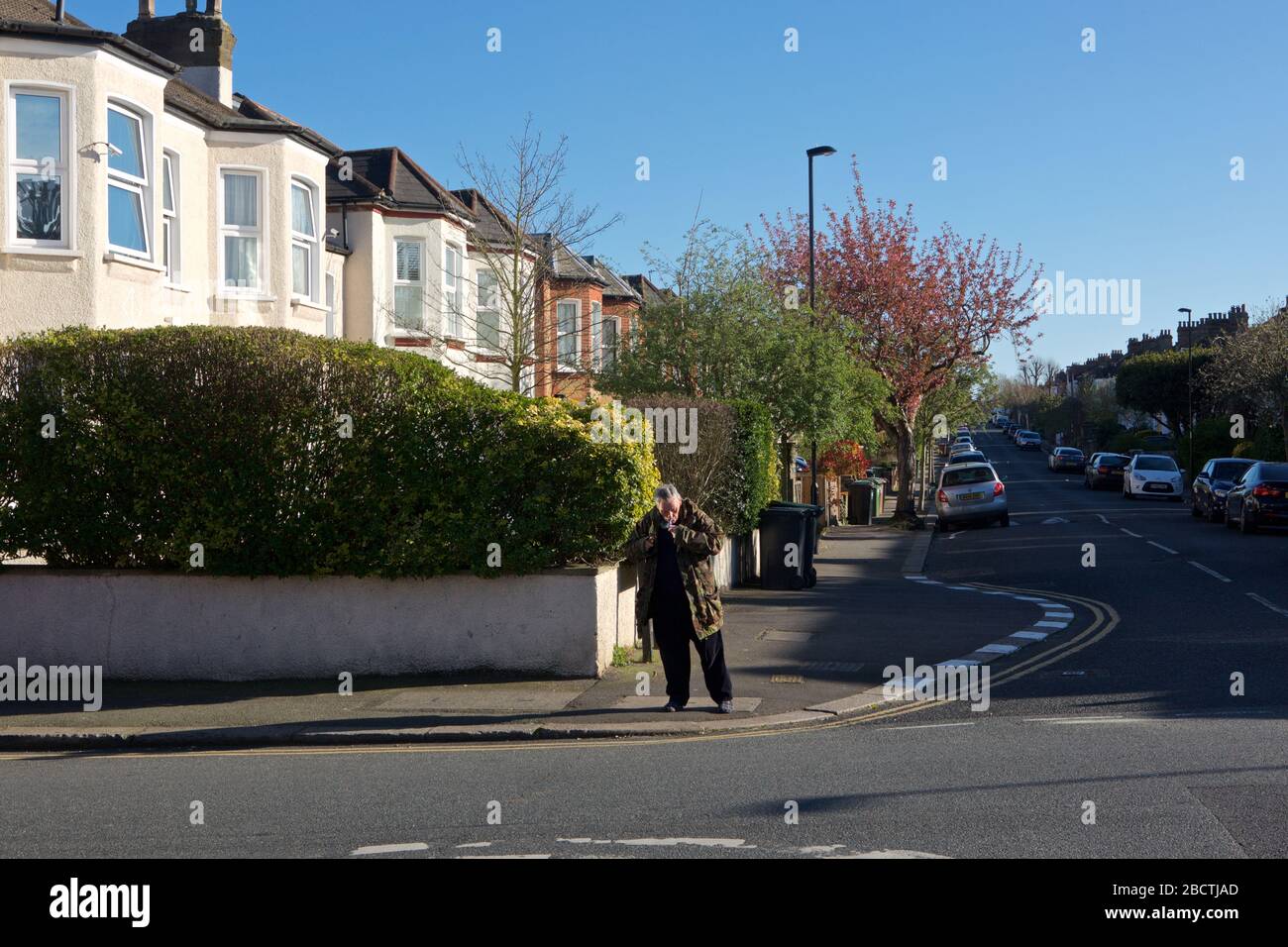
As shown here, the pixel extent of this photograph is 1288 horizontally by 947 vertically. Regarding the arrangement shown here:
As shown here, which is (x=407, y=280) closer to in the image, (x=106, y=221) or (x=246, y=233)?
(x=246, y=233)

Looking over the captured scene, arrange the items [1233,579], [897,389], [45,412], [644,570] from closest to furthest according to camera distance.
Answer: [644,570]
[45,412]
[1233,579]
[897,389]

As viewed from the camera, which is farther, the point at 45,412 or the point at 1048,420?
the point at 1048,420

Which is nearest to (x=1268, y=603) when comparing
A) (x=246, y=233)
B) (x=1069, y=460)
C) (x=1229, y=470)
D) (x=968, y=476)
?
(x=246, y=233)

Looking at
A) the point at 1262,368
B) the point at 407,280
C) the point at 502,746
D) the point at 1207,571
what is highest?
the point at 407,280

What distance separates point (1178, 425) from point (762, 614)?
243 feet

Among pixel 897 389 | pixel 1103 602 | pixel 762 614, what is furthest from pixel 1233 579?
pixel 897 389

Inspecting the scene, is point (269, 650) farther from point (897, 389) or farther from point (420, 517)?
point (897, 389)

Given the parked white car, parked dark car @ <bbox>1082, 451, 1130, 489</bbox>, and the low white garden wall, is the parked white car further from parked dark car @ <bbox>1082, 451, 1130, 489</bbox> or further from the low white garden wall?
the low white garden wall

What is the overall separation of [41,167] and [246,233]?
5288 millimetres

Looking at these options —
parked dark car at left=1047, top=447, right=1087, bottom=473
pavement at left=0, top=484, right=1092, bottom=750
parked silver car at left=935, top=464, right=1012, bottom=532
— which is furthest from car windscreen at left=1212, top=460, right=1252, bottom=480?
parked dark car at left=1047, top=447, right=1087, bottom=473

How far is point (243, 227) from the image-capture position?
2097 centimetres

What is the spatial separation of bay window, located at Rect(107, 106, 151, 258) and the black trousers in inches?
397

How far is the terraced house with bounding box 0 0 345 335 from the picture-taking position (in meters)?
15.7

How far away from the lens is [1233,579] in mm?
19906
